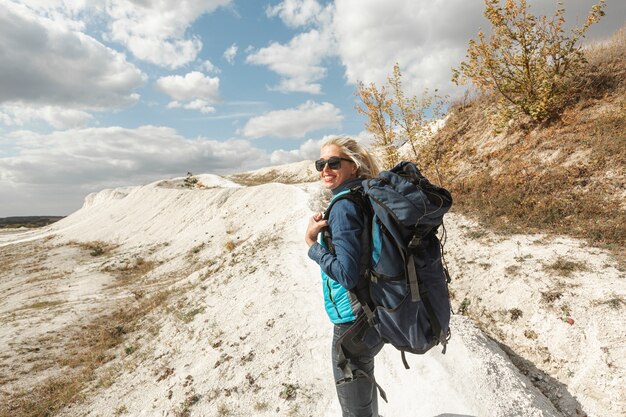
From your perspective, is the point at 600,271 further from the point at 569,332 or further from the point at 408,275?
the point at 408,275

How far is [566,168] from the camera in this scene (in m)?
11.5

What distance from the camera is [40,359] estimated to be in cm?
1028

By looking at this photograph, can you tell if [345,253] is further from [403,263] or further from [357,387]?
[357,387]

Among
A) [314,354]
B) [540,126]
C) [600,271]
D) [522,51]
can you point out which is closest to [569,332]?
[600,271]

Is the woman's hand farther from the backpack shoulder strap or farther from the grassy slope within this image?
the grassy slope

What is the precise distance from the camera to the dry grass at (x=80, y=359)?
26.8ft

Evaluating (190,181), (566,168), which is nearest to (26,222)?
(190,181)

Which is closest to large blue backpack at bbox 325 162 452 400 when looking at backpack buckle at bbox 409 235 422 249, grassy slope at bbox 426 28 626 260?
backpack buckle at bbox 409 235 422 249

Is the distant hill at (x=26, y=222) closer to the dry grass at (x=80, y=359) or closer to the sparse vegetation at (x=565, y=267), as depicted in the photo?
the dry grass at (x=80, y=359)

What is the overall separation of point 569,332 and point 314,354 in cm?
492

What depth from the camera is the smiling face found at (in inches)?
124

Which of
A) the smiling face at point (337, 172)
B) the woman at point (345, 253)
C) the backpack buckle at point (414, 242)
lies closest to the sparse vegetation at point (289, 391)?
the woman at point (345, 253)

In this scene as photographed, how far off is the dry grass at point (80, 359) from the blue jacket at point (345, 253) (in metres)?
8.84

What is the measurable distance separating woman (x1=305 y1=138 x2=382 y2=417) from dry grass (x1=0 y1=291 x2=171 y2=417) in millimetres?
8469
